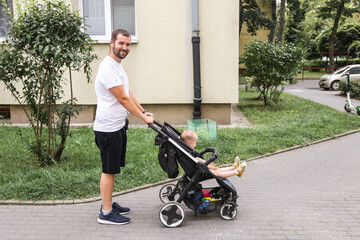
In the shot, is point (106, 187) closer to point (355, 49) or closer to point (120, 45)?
point (120, 45)

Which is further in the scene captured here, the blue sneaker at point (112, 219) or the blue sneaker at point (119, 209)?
the blue sneaker at point (119, 209)

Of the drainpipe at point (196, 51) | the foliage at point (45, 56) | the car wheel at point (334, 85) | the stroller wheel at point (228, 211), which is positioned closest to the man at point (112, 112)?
the stroller wheel at point (228, 211)

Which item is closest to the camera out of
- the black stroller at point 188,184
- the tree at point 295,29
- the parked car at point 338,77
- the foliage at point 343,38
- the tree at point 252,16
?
the black stroller at point 188,184

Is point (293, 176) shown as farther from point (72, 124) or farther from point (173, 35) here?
point (72, 124)

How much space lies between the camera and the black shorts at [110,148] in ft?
12.9

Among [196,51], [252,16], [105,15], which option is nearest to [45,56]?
[196,51]

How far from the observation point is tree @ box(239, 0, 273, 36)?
24.3 meters

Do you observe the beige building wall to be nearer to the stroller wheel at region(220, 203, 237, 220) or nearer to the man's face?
the stroller wheel at region(220, 203, 237, 220)

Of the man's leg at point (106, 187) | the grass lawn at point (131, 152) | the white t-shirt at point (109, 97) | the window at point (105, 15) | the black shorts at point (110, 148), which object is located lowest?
the grass lawn at point (131, 152)

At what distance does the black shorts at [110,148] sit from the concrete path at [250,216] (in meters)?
0.67

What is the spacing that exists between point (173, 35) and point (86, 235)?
253 inches

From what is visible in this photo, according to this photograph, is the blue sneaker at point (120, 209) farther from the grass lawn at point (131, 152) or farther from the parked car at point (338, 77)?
the parked car at point (338, 77)

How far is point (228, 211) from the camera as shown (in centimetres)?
420

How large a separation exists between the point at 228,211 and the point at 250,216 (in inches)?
11.9
